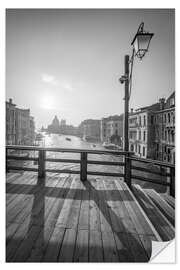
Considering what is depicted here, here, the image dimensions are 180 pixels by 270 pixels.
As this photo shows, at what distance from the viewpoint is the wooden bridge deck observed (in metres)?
1.27

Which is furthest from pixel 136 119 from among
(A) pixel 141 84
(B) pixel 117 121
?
(A) pixel 141 84

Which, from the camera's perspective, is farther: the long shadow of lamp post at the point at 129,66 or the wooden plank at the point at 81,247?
the long shadow of lamp post at the point at 129,66

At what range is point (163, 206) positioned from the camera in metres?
2.17

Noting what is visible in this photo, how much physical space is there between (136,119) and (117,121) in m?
11.6

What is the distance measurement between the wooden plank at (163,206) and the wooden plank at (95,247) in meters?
1.12

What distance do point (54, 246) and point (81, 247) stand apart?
0.92 feet

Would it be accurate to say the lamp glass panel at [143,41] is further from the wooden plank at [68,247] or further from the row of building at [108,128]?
the row of building at [108,128]

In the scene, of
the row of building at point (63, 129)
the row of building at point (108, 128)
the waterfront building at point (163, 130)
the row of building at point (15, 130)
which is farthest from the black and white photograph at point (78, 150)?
the row of building at point (63, 129)

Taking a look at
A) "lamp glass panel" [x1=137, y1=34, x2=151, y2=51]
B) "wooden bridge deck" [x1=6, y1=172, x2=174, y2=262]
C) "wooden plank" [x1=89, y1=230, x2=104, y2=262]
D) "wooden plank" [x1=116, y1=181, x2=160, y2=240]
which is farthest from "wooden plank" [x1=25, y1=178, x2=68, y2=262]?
"lamp glass panel" [x1=137, y1=34, x2=151, y2=51]

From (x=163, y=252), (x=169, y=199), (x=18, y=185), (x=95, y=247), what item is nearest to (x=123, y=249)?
(x=95, y=247)

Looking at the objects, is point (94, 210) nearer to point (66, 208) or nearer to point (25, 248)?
point (66, 208)

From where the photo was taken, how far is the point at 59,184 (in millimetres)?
2816

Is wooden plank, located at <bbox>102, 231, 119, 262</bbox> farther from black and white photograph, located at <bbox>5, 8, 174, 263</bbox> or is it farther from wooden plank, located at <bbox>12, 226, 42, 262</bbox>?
wooden plank, located at <bbox>12, 226, 42, 262</bbox>

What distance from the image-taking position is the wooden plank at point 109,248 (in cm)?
126
